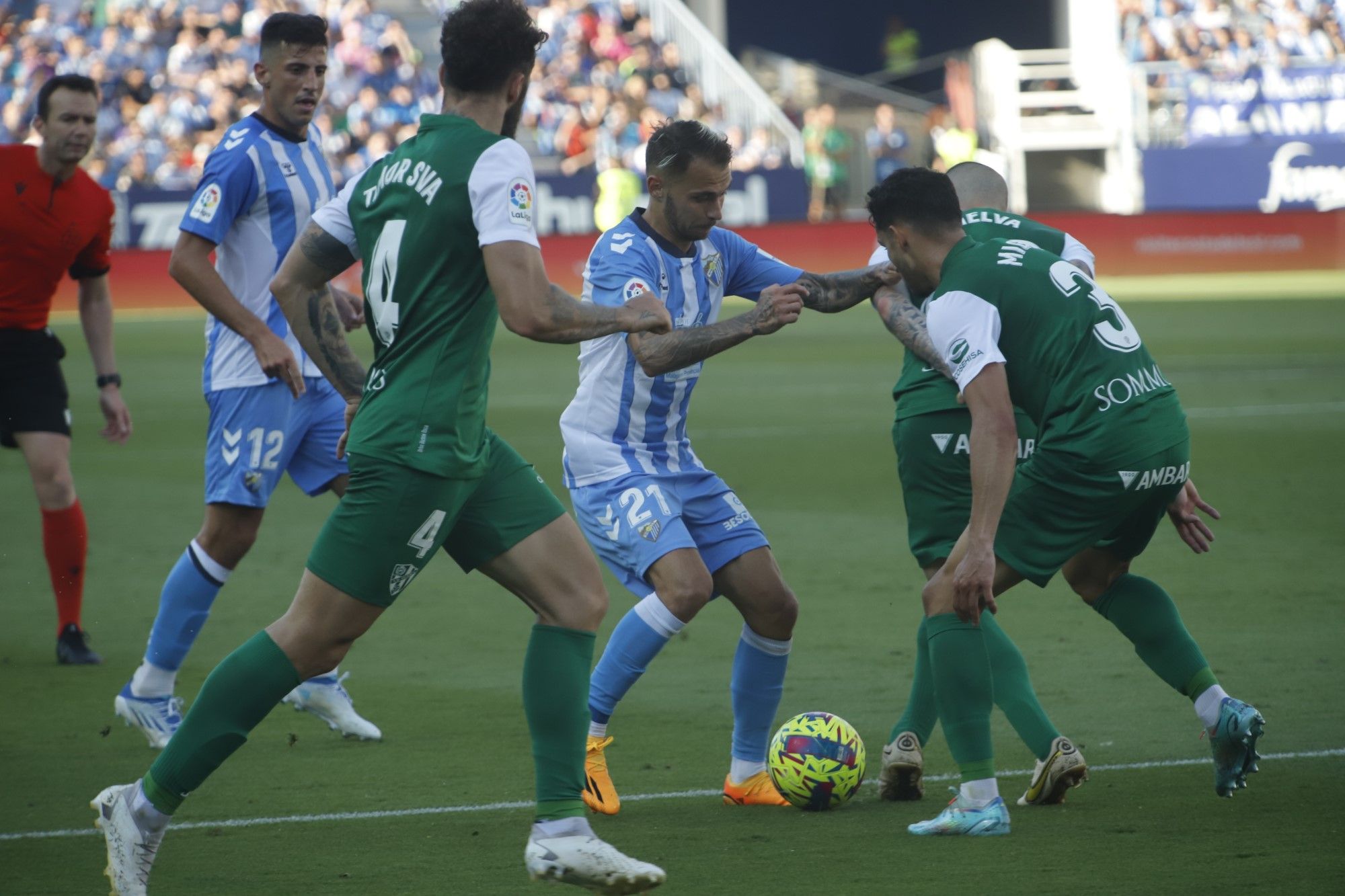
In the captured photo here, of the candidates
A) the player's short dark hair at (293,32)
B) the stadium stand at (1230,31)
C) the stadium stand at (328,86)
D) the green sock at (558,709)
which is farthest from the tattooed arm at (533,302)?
the stadium stand at (1230,31)

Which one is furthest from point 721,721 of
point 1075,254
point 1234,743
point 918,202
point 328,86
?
point 328,86

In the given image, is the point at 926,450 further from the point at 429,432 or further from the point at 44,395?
the point at 44,395

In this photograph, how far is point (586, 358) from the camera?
18.4ft

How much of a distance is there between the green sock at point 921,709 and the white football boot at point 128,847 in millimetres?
2196

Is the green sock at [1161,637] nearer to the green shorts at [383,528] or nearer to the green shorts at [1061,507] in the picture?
the green shorts at [1061,507]

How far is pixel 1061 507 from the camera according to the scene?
4879mm

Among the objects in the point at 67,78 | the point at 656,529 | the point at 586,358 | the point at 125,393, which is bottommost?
the point at 125,393

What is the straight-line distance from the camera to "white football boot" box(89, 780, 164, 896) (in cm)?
414

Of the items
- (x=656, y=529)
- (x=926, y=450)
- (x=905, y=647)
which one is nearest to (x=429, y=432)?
(x=656, y=529)

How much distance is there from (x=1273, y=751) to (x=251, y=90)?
101 feet

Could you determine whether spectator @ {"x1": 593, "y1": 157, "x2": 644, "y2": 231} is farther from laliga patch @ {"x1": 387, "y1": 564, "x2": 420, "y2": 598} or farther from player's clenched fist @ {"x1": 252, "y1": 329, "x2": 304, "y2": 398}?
laliga patch @ {"x1": 387, "y1": 564, "x2": 420, "y2": 598}

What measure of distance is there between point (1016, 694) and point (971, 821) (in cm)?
57

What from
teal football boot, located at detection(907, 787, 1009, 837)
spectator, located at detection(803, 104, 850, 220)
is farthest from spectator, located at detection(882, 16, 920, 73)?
teal football boot, located at detection(907, 787, 1009, 837)

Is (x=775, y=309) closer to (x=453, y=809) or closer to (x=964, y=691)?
(x=964, y=691)
